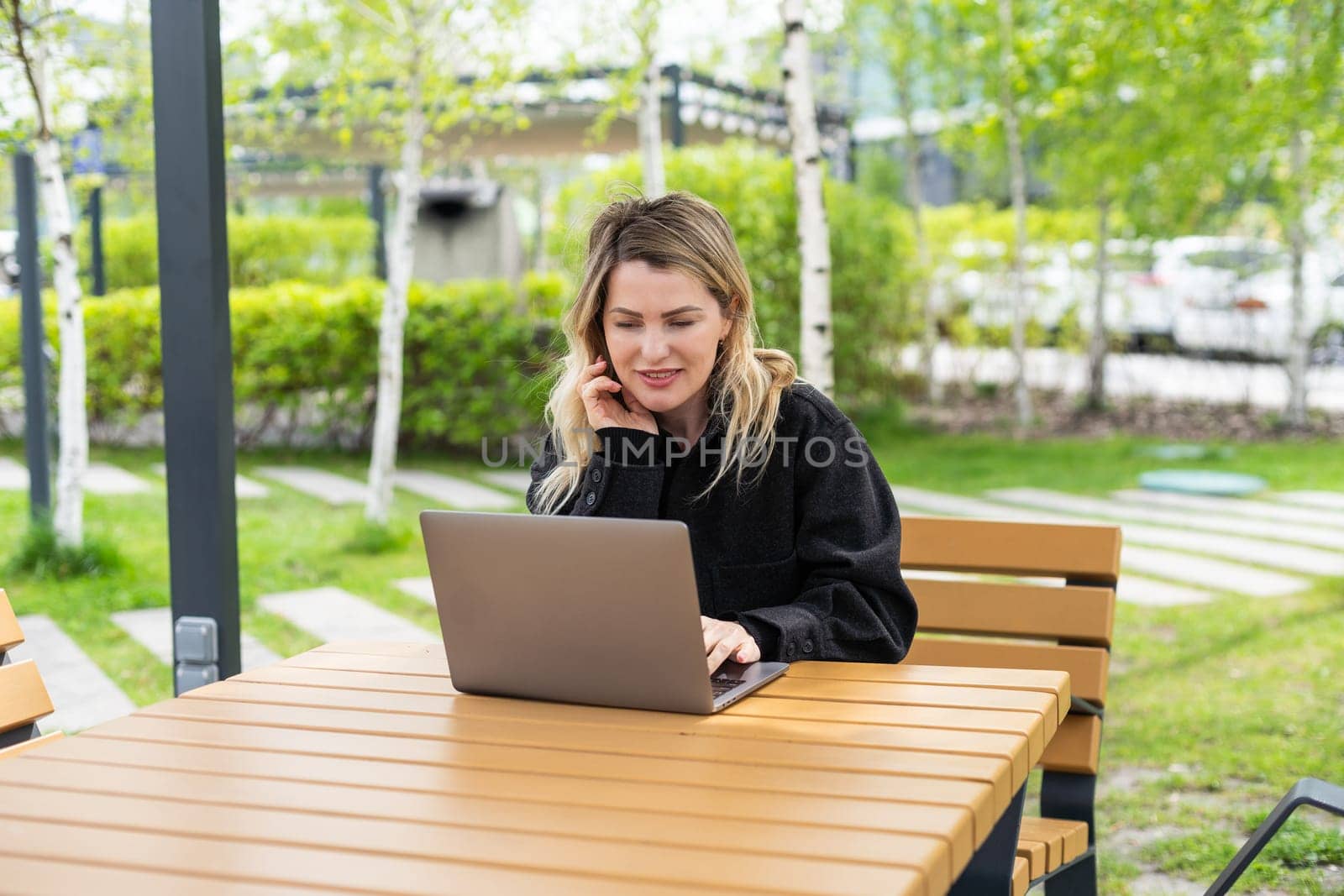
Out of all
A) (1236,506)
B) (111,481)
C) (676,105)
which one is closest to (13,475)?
(111,481)

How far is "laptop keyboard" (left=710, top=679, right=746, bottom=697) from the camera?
69.7 inches

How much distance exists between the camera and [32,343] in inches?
247

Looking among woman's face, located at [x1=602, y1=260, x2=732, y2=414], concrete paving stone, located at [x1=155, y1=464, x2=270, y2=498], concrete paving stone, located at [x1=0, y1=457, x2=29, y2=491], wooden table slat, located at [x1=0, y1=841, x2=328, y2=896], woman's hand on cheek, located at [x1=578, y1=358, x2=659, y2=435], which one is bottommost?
concrete paving stone, located at [x1=155, y1=464, x2=270, y2=498]

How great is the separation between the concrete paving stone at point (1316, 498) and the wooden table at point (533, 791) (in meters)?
6.53

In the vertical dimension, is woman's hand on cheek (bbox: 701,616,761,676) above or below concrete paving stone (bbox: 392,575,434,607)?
above

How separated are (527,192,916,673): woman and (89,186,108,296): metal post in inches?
409

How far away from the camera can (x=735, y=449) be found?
219cm

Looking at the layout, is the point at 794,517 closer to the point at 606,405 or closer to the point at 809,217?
the point at 606,405

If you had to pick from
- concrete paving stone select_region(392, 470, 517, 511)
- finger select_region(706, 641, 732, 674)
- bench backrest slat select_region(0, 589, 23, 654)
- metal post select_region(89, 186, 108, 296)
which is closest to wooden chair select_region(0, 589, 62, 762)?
Answer: bench backrest slat select_region(0, 589, 23, 654)

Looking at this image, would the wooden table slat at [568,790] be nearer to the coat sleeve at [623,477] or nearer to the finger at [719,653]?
the finger at [719,653]

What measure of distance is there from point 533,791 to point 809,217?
3564mm

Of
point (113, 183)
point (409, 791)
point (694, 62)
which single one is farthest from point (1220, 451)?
point (113, 183)

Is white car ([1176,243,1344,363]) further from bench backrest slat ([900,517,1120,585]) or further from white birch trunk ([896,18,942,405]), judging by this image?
bench backrest slat ([900,517,1120,585])

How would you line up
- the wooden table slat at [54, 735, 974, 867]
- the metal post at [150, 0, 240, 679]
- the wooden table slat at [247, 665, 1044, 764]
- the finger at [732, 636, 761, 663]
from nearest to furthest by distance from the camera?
the wooden table slat at [54, 735, 974, 867], the wooden table slat at [247, 665, 1044, 764], the finger at [732, 636, 761, 663], the metal post at [150, 0, 240, 679]
